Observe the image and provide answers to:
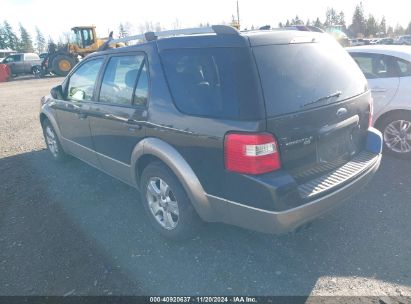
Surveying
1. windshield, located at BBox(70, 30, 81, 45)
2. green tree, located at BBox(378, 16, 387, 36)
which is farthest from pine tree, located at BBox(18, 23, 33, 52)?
green tree, located at BBox(378, 16, 387, 36)

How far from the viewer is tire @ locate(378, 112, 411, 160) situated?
472cm

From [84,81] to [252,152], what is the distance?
2820 mm

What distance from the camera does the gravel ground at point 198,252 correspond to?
2645 mm

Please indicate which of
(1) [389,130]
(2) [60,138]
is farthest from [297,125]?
(2) [60,138]

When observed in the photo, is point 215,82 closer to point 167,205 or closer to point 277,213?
point 277,213

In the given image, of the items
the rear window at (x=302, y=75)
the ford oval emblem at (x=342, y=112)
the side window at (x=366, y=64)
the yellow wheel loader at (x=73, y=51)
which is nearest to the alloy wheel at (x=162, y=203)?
the rear window at (x=302, y=75)

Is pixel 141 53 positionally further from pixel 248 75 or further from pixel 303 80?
pixel 303 80

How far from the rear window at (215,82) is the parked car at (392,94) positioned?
3.28m

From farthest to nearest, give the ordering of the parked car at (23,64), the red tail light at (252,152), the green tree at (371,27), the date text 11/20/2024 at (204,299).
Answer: the green tree at (371,27)
the parked car at (23,64)
the date text 11/20/2024 at (204,299)
the red tail light at (252,152)

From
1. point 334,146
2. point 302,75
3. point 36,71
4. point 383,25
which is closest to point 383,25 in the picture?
point 383,25

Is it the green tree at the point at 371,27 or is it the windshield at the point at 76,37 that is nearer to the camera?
the windshield at the point at 76,37

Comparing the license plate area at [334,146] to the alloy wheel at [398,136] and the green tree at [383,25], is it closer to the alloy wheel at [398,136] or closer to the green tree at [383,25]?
the alloy wheel at [398,136]

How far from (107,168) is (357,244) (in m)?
2.84

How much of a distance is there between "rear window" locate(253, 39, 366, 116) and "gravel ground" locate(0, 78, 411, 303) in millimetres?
1314
